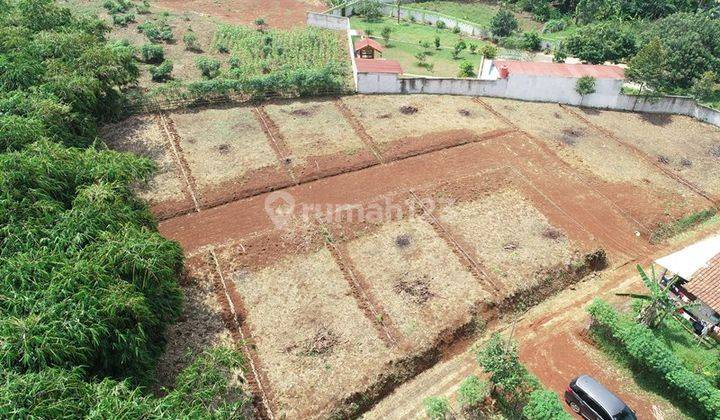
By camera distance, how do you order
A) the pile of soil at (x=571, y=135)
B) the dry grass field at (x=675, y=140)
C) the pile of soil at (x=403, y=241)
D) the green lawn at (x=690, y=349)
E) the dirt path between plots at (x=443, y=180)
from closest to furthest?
the green lawn at (x=690, y=349) < the pile of soil at (x=403, y=241) < the dirt path between plots at (x=443, y=180) < the dry grass field at (x=675, y=140) < the pile of soil at (x=571, y=135)

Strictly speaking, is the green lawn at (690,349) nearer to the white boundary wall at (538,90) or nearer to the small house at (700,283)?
the small house at (700,283)

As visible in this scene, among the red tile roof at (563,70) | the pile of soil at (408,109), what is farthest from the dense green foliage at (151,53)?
the red tile roof at (563,70)

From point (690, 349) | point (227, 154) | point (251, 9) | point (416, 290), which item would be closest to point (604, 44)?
point (690, 349)

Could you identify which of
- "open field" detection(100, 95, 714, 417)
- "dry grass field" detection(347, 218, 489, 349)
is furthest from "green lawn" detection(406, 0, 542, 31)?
"dry grass field" detection(347, 218, 489, 349)

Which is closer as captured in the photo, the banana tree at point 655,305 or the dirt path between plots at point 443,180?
the banana tree at point 655,305

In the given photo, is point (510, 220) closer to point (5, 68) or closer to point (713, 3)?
point (5, 68)

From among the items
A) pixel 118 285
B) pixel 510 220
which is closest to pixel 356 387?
pixel 118 285
